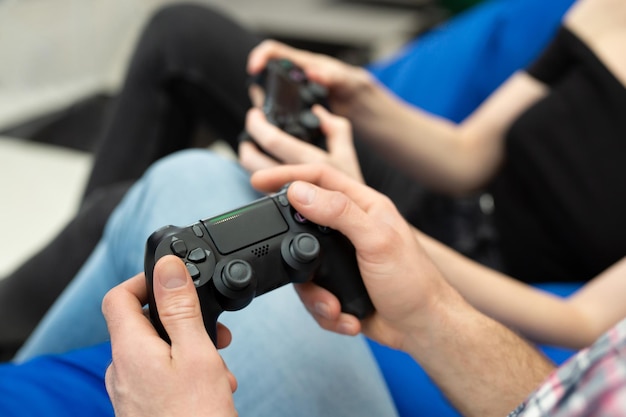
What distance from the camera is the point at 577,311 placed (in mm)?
649

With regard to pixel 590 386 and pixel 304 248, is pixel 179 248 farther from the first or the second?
pixel 590 386

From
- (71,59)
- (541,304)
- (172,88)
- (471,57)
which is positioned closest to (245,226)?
(541,304)

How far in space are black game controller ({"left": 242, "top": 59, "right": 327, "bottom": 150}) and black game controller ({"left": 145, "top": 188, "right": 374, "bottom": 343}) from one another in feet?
0.66

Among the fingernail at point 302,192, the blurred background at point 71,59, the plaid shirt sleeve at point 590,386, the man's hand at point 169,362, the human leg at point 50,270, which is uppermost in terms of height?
the plaid shirt sleeve at point 590,386

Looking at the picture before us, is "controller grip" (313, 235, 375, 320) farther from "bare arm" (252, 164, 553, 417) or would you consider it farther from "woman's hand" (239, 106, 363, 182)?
"woman's hand" (239, 106, 363, 182)

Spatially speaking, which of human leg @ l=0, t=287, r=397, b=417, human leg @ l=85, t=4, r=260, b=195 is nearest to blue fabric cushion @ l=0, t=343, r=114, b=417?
human leg @ l=0, t=287, r=397, b=417

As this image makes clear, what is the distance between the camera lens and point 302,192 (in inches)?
16.8

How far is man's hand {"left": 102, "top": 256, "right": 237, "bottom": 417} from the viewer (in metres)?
0.34

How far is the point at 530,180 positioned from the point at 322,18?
4.58ft

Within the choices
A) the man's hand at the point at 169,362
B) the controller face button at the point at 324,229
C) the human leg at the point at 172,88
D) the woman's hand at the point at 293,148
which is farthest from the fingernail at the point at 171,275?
the human leg at the point at 172,88

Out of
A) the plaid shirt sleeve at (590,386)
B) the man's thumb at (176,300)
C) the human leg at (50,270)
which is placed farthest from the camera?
the human leg at (50,270)

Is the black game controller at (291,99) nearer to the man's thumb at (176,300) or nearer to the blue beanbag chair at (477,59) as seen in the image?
the man's thumb at (176,300)

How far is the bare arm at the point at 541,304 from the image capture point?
2.10 ft

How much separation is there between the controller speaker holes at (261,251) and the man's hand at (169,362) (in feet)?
0.20
